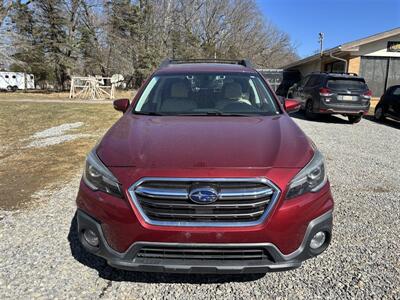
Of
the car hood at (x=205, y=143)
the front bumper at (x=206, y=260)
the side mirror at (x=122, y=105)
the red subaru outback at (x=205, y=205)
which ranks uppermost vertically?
the side mirror at (x=122, y=105)

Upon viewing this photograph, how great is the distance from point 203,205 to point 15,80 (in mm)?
43754

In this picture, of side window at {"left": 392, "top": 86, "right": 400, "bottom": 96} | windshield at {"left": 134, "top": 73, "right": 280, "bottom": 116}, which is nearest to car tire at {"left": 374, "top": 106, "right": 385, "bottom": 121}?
side window at {"left": 392, "top": 86, "right": 400, "bottom": 96}

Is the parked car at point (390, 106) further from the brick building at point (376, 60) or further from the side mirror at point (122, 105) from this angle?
Result: the side mirror at point (122, 105)

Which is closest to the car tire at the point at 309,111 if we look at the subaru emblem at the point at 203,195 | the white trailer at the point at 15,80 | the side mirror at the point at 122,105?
the side mirror at the point at 122,105

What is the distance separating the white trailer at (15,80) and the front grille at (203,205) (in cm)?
4149

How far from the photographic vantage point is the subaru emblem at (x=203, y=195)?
2193 millimetres

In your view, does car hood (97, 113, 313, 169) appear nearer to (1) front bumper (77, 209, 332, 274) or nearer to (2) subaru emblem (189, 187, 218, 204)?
(2) subaru emblem (189, 187, 218, 204)

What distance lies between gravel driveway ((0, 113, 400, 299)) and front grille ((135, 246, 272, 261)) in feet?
1.43

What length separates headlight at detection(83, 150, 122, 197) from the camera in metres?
2.31

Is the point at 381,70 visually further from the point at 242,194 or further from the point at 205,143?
the point at 242,194

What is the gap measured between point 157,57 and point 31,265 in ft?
111

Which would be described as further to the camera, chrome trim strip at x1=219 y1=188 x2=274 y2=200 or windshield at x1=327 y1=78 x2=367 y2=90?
windshield at x1=327 y1=78 x2=367 y2=90

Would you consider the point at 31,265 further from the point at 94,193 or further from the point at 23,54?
the point at 23,54

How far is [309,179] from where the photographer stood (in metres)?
2.40
